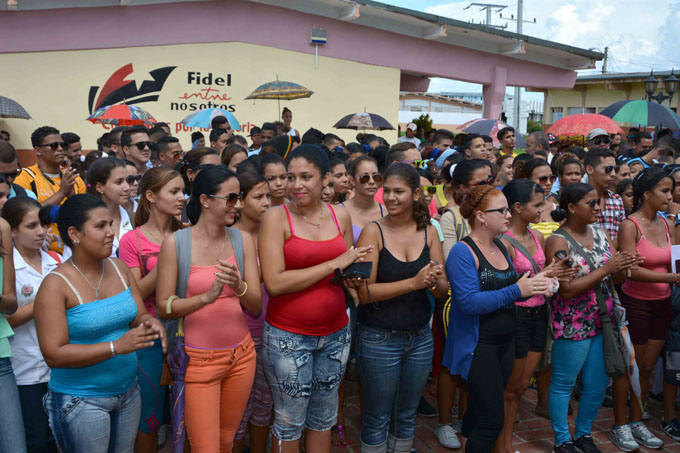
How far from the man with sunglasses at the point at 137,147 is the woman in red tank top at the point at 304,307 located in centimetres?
365

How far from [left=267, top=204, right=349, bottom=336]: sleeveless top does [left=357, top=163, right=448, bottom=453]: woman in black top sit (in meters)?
0.28

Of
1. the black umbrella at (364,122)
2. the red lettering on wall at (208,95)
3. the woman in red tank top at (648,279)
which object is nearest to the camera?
the woman in red tank top at (648,279)

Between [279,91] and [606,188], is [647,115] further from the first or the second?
[279,91]

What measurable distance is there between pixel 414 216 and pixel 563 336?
63.9 inches

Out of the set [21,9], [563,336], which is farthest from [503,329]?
[21,9]

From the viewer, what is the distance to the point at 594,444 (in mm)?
4773

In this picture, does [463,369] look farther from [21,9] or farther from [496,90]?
[496,90]

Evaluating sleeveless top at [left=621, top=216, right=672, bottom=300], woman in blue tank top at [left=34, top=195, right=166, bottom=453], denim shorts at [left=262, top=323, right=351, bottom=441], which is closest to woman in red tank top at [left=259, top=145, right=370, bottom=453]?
denim shorts at [left=262, top=323, right=351, bottom=441]

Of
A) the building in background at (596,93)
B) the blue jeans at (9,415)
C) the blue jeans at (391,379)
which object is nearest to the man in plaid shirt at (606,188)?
the blue jeans at (391,379)

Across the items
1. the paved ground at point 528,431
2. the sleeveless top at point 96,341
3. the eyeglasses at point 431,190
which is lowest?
the paved ground at point 528,431

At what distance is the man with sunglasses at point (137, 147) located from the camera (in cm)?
683

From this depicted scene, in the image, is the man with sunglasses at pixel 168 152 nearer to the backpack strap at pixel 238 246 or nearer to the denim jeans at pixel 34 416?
the backpack strap at pixel 238 246

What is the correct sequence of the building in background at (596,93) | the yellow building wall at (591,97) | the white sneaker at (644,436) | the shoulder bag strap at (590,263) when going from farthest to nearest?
the yellow building wall at (591,97), the building in background at (596,93), the white sneaker at (644,436), the shoulder bag strap at (590,263)

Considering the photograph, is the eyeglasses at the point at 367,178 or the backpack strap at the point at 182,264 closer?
the backpack strap at the point at 182,264
